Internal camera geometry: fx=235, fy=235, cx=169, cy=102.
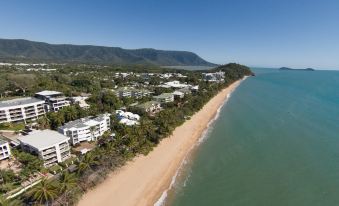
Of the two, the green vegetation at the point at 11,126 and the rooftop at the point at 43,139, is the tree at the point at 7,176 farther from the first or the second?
the green vegetation at the point at 11,126

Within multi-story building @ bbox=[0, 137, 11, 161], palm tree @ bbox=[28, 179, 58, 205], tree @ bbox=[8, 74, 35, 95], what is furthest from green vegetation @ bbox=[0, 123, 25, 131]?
tree @ bbox=[8, 74, 35, 95]

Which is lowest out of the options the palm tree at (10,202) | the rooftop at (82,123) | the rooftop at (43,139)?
the palm tree at (10,202)

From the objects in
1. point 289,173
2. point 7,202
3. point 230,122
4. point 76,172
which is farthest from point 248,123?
point 7,202

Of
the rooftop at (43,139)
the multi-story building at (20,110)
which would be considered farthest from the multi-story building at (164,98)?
the rooftop at (43,139)

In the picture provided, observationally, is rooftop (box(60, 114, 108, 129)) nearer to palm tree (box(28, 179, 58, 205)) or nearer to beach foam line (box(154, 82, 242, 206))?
palm tree (box(28, 179, 58, 205))

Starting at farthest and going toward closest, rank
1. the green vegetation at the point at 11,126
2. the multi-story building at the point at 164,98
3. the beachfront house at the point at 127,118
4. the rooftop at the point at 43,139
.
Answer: the multi-story building at the point at 164,98 → the beachfront house at the point at 127,118 → the green vegetation at the point at 11,126 → the rooftop at the point at 43,139
